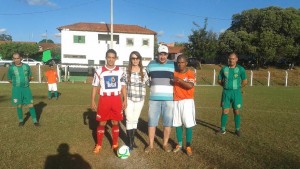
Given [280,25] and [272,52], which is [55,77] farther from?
[280,25]

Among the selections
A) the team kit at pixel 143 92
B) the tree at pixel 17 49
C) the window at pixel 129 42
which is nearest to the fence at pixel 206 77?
the window at pixel 129 42

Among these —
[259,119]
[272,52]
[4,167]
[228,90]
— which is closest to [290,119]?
[259,119]

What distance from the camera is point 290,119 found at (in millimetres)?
9914

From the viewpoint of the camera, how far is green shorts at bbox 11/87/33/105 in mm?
7770

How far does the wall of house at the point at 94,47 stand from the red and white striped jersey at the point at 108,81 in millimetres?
33543

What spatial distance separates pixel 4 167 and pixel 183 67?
3.66 m

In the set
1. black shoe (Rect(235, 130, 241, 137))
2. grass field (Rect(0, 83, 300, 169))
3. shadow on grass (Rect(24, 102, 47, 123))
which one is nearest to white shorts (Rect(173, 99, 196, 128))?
grass field (Rect(0, 83, 300, 169))

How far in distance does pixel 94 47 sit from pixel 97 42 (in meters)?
0.82

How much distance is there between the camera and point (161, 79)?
18.8 feet

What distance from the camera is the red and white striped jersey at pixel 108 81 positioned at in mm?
5672

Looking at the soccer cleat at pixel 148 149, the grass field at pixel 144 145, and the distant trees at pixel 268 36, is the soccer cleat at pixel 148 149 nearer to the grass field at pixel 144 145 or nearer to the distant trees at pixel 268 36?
the grass field at pixel 144 145

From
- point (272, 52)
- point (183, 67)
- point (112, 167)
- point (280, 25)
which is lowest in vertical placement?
point (112, 167)

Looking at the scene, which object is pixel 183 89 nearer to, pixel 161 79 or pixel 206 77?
pixel 161 79

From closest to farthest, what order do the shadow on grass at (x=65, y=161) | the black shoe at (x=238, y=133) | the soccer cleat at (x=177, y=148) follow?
the shadow on grass at (x=65, y=161)
the soccer cleat at (x=177, y=148)
the black shoe at (x=238, y=133)
